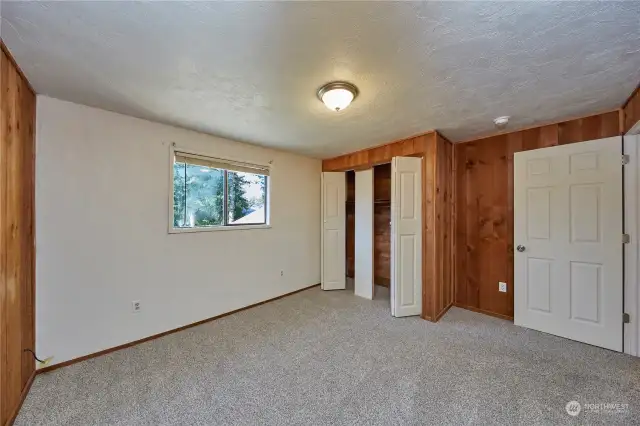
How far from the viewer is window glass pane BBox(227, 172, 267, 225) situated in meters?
3.36

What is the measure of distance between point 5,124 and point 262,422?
2358 millimetres

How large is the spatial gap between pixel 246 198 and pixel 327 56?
2414mm

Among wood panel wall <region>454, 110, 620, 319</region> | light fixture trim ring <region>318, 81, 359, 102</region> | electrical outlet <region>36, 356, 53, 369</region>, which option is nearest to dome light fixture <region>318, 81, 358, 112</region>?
light fixture trim ring <region>318, 81, 359, 102</region>

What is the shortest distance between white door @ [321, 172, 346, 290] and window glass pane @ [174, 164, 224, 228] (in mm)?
1684

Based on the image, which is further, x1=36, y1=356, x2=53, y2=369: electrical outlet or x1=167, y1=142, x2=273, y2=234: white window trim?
x1=167, y1=142, x2=273, y2=234: white window trim

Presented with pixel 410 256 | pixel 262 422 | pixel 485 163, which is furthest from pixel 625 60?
pixel 262 422

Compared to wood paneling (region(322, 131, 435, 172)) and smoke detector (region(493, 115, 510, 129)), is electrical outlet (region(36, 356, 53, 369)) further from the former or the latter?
smoke detector (region(493, 115, 510, 129))

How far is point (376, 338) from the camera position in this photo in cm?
257

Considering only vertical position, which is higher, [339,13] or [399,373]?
[339,13]

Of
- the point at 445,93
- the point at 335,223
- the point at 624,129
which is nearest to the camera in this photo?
the point at 445,93

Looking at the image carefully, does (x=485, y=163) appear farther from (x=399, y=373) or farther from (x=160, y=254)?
(x=160, y=254)

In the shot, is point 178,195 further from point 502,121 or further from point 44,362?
point 502,121

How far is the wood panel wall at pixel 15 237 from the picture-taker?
1.50 metres

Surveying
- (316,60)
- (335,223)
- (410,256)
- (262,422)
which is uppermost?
(316,60)
